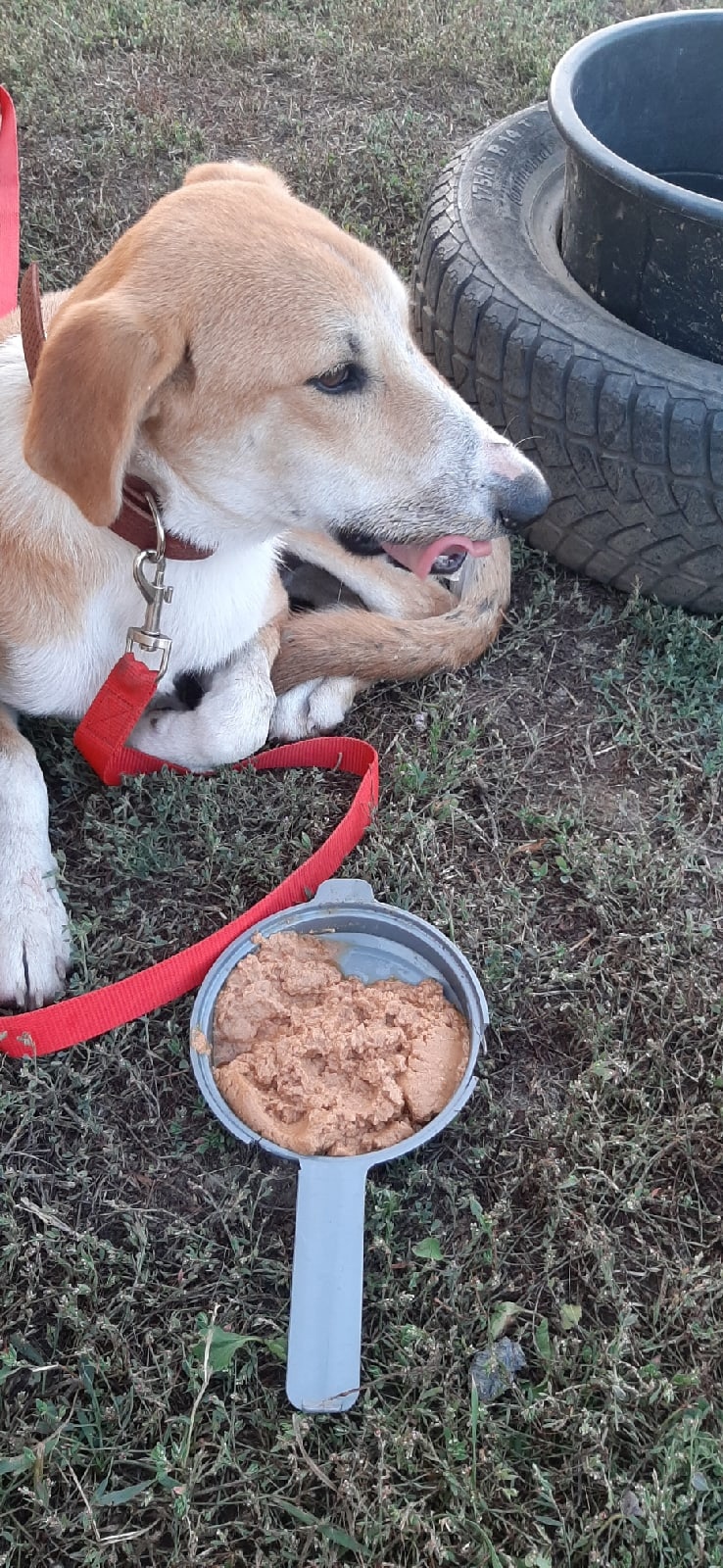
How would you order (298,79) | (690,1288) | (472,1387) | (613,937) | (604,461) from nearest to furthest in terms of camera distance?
(472,1387), (690,1288), (613,937), (604,461), (298,79)

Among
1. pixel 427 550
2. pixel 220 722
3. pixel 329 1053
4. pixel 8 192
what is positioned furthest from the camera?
pixel 8 192

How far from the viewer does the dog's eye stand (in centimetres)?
221

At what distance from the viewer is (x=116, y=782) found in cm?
284

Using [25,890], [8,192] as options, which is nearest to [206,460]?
[25,890]

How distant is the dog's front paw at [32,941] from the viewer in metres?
2.46

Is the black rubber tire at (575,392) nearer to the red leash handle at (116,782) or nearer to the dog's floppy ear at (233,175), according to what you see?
the dog's floppy ear at (233,175)

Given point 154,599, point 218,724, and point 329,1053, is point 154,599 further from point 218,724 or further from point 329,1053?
point 329,1053

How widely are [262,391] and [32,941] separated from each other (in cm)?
129

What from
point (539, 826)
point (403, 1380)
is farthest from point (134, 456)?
point (403, 1380)

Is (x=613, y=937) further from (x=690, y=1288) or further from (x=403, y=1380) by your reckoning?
(x=403, y=1380)

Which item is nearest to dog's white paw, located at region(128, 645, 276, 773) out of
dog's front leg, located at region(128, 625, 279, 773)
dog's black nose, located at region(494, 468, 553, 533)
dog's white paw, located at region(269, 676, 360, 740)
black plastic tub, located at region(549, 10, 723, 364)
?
dog's front leg, located at region(128, 625, 279, 773)

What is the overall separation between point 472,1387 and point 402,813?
1321 millimetres

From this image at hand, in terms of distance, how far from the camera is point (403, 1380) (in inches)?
78.6

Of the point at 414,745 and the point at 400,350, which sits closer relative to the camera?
the point at 400,350
